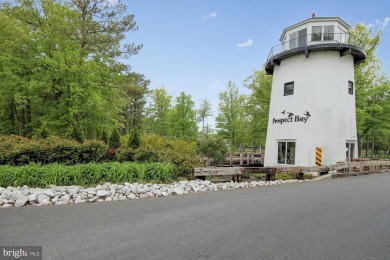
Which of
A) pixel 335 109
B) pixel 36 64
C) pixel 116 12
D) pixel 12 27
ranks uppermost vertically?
pixel 116 12

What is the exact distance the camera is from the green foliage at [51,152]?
27.7ft

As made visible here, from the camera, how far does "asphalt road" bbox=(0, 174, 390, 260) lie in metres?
3.58

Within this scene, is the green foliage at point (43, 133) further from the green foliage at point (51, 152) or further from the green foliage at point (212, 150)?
the green foliage at point (212, 150)

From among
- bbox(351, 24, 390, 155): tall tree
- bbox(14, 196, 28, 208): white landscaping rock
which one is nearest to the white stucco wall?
bbox(351, 24, 390, 155): tall tree

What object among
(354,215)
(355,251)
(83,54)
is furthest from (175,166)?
(83,54)

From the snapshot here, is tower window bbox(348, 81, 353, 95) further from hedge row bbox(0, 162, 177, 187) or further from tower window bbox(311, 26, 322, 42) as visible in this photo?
hedge row bbox(0, 162, 177, 187)

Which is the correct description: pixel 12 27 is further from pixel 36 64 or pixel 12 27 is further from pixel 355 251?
pixel 355 251

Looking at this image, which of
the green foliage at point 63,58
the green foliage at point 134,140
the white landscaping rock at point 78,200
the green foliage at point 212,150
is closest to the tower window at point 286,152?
the green foliage at point 212,150

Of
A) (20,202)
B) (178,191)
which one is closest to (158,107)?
(178,191)

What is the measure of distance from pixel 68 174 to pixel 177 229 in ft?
15.7

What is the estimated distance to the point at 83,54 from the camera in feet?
54.0

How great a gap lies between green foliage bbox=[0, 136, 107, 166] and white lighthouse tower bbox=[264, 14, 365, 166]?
11.8 metres

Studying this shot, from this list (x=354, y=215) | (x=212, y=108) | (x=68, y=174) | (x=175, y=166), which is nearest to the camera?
(x=354, y=215)

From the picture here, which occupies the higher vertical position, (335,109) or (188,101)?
(188,101)
